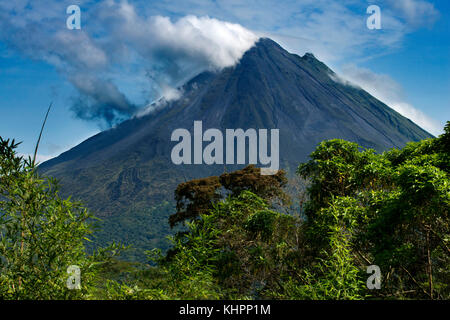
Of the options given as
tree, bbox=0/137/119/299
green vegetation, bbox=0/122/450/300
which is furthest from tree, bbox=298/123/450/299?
tree, bbox=0/137/119/299

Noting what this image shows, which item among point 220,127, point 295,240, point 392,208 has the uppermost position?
point 220,127

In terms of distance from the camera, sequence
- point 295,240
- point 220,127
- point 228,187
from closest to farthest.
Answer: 1. point 295,240
2. point 228,187
3. point 220,127

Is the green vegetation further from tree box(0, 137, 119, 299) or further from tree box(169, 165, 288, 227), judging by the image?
tree box(169, 165, 288, 227)

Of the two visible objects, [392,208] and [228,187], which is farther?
[228,187]

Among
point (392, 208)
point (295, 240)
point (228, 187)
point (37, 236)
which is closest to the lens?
point (37, 236)

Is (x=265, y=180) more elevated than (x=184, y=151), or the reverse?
(x=184, y=151)

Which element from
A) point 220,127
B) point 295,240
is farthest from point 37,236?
point 220,127

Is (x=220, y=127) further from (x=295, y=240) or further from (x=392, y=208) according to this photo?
(x=392, y=208)
